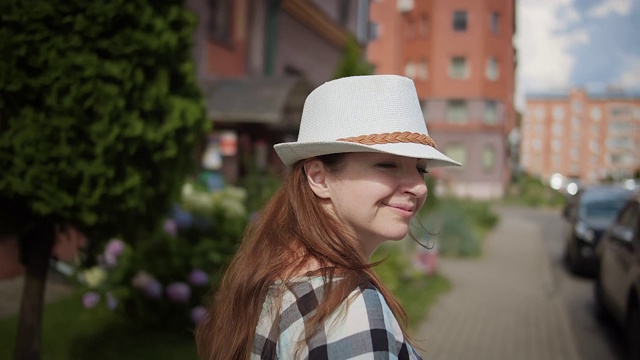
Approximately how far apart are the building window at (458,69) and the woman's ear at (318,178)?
36.5 metres

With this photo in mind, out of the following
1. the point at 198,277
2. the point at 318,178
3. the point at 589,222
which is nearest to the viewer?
the point at 318,178

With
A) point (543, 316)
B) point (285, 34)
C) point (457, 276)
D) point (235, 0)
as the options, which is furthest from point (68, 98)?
point (285, 34)

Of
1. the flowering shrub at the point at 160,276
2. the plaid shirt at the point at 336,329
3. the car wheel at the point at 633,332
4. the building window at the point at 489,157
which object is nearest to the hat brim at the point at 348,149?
the plaid shirt at the point at 336,329

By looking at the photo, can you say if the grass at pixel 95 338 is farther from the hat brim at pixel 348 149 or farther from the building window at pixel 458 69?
the building window at pixel 458 69

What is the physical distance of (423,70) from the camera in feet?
121

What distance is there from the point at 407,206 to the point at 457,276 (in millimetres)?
9716

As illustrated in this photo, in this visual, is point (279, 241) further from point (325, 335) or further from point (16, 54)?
point (16, 54)

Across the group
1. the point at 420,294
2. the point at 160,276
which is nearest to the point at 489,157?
the point at 420,294

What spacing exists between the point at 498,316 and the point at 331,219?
6843 millimetres

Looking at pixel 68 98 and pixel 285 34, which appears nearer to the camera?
pixel 68 98

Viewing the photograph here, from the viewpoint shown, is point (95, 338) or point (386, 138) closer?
point (386, 138)

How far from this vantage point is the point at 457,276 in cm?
1095

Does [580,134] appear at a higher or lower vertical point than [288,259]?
higher

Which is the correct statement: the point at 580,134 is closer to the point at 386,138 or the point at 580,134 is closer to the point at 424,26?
the point at 424,26
